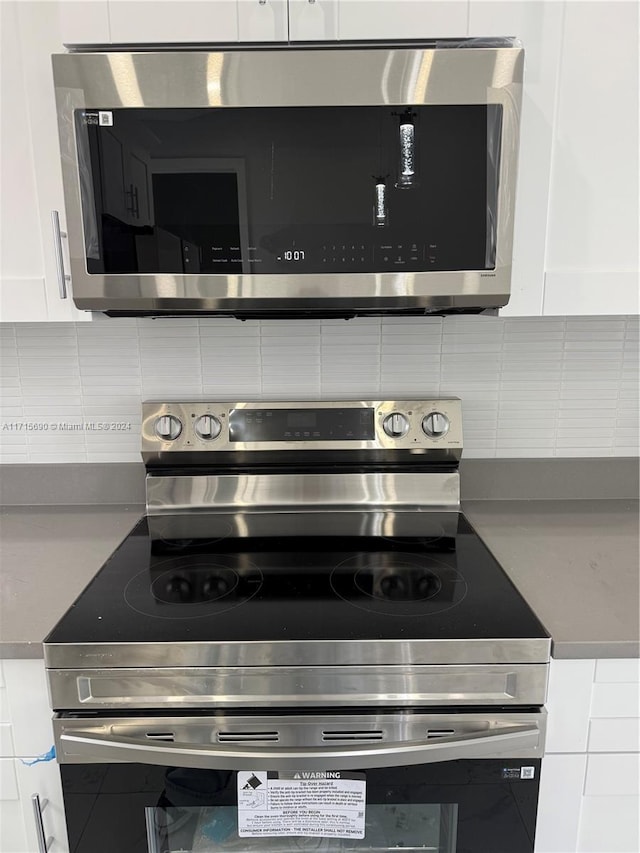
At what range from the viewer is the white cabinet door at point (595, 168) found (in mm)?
1038

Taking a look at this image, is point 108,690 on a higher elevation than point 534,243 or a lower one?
lower

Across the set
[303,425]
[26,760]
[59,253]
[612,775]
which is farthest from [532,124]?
[26,760]

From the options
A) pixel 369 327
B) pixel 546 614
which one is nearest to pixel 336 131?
pixel 369 327

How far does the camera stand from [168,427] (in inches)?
55.7

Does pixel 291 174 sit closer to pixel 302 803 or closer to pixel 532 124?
pixel 532 124

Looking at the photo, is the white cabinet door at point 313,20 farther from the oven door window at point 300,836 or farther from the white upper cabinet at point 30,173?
the oven door window at point 300,836

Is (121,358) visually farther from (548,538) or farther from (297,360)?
(548,538)

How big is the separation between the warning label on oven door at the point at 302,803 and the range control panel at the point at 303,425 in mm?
693

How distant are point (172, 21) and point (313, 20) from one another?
0.23m

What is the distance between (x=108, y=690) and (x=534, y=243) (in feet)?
3.49

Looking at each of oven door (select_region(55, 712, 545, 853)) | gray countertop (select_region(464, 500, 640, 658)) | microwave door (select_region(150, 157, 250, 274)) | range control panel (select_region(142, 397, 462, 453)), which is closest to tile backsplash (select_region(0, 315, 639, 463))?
range control panel (select_region(142, 397, 462, 453))

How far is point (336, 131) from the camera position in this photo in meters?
1.00

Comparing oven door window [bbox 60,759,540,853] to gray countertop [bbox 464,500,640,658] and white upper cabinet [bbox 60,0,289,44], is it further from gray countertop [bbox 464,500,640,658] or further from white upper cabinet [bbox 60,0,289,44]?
white upper cabinet [bbox 60,0,289,44]

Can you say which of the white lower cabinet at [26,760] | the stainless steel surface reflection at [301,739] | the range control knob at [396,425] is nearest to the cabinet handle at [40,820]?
the white lower cabinet at [26,760]
